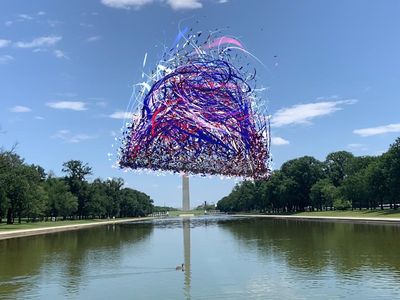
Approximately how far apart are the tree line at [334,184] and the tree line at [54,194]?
41202 millimetres

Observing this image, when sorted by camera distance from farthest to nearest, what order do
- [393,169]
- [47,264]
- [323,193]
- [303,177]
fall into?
[303,177]
[323,193]
[393,169]
[47,264]

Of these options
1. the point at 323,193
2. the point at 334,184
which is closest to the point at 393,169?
the point at 323,193

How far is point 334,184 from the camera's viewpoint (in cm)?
13725

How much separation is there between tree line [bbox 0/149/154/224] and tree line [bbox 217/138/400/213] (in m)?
41.2

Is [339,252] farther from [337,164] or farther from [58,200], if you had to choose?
[337,164]

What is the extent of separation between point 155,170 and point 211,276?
15.2 meters

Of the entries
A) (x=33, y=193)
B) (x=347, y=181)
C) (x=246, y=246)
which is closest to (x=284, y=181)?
(x=347, y=181)

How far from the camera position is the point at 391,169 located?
85.4 m

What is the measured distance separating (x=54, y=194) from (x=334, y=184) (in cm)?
7595

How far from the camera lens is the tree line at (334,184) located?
91.0m

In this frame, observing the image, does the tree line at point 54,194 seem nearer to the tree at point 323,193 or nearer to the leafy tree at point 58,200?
the leafy tree at point 58,200

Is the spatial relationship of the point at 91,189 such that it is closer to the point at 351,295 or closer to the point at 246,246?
the point at 246,246

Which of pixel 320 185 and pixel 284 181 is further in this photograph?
pixel 284 181

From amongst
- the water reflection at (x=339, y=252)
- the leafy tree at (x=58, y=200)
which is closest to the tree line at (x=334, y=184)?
the leafy tree at (x=58, y=200)
